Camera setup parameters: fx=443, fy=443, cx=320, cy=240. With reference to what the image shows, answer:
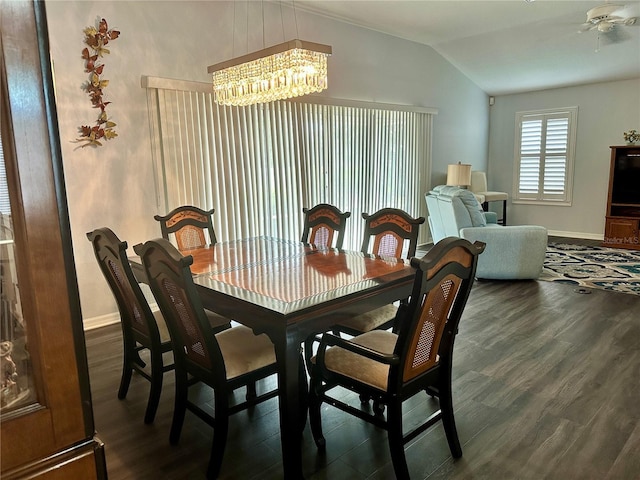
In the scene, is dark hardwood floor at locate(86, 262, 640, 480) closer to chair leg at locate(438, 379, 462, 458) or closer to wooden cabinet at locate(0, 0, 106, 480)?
chair leg at locate(438, 379, 462, 458)

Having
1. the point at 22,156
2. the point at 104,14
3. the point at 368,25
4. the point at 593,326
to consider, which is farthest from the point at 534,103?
the point at 22,156

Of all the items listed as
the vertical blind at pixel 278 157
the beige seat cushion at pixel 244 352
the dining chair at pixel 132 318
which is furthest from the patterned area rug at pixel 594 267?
the dining chair at pixel 132 318

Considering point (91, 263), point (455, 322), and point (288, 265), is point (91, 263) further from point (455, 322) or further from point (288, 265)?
point (455, 322)

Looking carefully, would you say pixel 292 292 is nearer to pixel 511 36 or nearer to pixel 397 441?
pixel 397 441

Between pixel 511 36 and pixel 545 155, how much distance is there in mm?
2550

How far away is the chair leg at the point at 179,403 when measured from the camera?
7.10 feet

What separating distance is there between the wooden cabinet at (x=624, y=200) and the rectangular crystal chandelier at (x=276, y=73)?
5845 mm

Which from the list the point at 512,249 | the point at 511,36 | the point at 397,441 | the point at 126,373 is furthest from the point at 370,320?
the point at 511,36

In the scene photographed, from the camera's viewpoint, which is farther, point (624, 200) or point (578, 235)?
point (578, 235)

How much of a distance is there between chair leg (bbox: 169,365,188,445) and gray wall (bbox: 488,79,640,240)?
7.42 metres

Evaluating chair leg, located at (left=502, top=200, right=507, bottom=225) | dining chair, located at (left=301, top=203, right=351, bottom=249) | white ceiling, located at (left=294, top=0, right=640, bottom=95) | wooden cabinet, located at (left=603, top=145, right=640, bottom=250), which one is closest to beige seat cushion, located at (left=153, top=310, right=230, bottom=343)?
dining chair, located at (left=301, top=203, right=351, bottom=249)

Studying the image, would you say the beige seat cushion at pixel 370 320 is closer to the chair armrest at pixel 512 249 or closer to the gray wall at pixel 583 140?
the chair armrest at pixel 512 249

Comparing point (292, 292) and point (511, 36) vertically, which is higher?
point (511, 36)

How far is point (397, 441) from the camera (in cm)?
185
